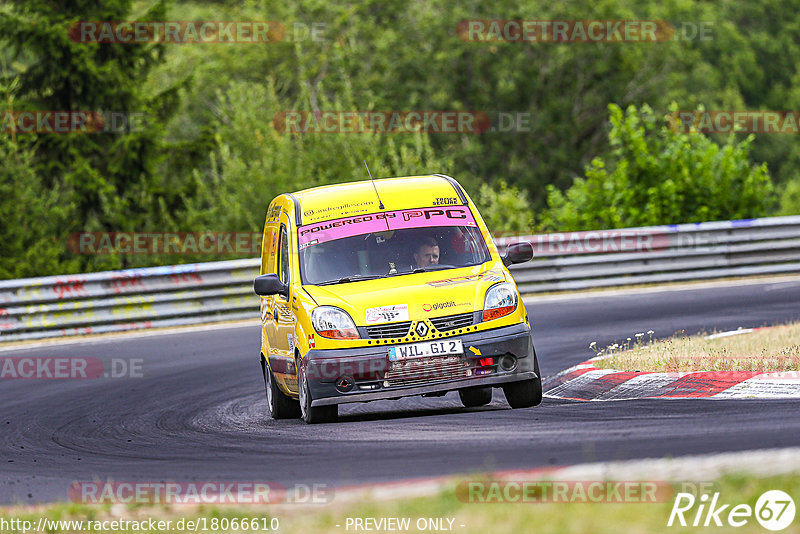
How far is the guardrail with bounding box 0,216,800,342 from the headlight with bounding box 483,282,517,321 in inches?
403

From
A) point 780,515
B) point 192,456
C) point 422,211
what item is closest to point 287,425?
point 192,456

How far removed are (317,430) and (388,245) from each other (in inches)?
73.1

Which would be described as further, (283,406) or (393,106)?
(393,106)

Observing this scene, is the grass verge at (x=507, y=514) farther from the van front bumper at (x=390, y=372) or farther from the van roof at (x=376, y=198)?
the van roof at (x=376, y=198)

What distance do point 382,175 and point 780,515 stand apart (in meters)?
23.8

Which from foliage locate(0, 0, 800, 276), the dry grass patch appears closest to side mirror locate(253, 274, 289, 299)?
the dry grass patch

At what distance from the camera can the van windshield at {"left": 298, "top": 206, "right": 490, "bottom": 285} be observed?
34.0 feet

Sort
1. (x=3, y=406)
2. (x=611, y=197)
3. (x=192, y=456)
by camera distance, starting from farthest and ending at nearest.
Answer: (x=611, y=197) < (x=3, y=406) < (x=192, y=456)

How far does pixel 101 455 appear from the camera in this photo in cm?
933

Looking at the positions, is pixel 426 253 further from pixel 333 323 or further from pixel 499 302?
pixel 333 323

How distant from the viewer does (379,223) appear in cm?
1066

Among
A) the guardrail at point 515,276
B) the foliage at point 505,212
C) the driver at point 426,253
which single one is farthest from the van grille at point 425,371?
the foliage at point 505,212

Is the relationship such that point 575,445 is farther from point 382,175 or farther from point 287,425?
point 382,175

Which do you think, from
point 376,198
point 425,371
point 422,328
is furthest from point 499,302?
point 376,198
